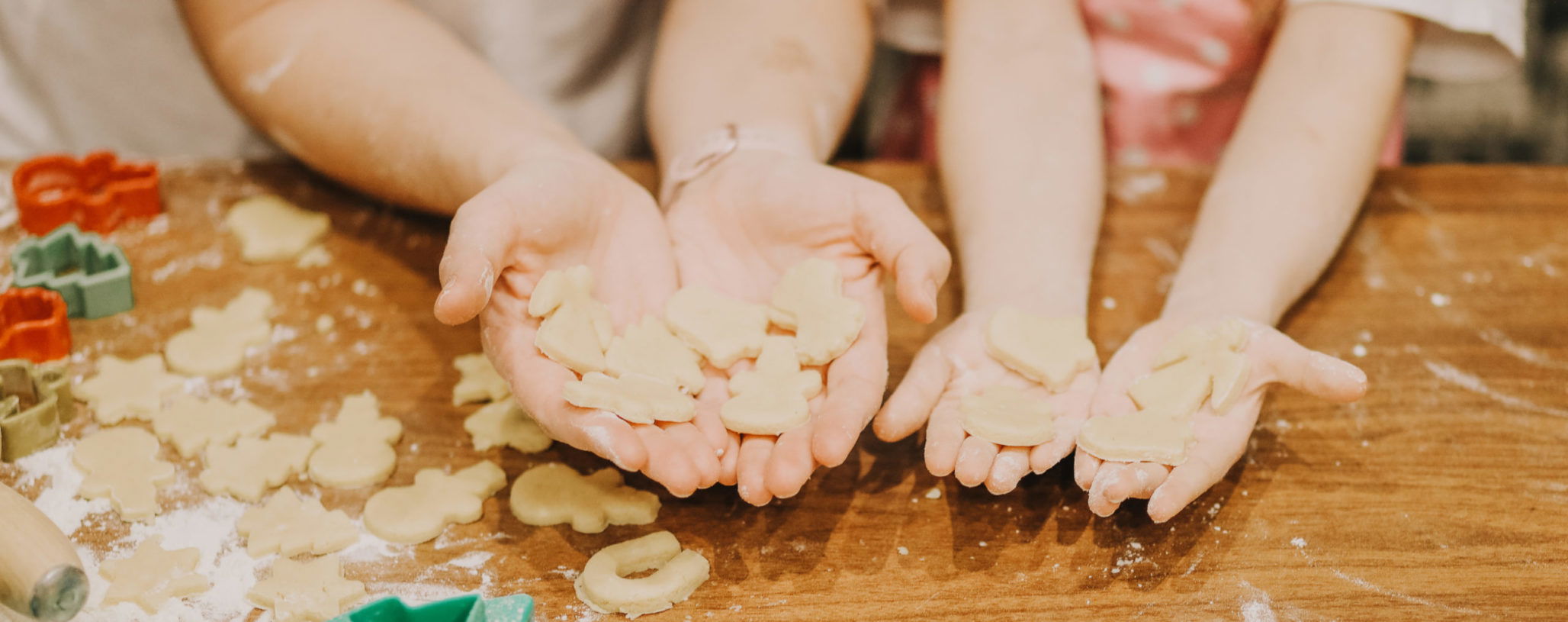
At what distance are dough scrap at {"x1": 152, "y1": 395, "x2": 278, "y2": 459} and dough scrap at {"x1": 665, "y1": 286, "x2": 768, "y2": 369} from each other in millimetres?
460

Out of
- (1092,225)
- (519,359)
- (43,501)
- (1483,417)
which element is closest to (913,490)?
(519,359)

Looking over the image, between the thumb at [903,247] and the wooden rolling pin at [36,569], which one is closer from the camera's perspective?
the wooden rolling pin at [36,569]

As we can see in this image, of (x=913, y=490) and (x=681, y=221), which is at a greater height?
(x=681, y=221)

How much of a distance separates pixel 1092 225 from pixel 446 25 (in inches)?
40.6

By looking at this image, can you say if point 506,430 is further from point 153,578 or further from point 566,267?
point 153,578

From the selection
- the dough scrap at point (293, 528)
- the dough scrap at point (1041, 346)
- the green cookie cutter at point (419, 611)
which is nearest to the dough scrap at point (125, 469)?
the dough scrap at point (293, 528)

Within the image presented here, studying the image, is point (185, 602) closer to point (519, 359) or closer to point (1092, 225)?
point (519, 359)

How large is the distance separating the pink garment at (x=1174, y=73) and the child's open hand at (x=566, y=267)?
0.81m

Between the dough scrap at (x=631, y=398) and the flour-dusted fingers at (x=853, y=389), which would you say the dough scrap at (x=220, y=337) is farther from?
the flour-dusted fingers at (x=853, y=389)

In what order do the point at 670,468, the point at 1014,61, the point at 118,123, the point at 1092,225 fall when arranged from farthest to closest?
the point at 118,123, the point at 1014,61, the point at 1092,225, the point at 670,468

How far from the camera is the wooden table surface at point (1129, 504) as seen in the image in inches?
40.8

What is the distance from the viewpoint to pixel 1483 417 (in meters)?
1.26

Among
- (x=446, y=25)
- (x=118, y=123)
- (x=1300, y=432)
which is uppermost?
(x=446, y=25)

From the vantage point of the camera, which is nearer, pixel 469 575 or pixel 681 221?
pixel 469 575
